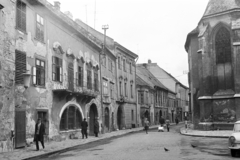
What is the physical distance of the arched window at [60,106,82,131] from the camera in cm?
2380

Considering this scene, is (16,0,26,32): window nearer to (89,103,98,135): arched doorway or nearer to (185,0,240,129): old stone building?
(89,103,98,135): arched doorway

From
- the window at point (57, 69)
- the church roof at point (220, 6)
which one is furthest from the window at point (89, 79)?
the church roof at point (220, 6)

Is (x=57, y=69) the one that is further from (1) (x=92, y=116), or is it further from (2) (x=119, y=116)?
(2) (x=119, y=116)

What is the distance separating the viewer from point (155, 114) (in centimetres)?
5784

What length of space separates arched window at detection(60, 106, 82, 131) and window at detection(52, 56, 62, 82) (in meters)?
2.65

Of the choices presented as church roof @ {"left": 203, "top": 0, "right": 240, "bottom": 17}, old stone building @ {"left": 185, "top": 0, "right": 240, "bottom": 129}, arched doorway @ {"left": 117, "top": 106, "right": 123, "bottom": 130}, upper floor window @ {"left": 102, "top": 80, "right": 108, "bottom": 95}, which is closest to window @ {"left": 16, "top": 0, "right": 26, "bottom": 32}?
upper floor window @ {"left": 102, "top": 80, "right": 108, "bottom": 95}

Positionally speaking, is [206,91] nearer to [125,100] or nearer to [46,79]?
[125,100]

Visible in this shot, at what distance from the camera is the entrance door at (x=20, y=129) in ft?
56.1

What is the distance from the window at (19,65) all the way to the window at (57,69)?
3.91 meters

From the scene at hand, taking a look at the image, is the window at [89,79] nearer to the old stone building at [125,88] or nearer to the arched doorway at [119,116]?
the old stone building at [125,88]

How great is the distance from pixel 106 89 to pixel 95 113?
385 cm

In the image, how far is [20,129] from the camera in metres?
17.5

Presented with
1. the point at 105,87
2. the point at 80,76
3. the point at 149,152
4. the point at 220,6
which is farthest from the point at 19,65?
the point at 220,6

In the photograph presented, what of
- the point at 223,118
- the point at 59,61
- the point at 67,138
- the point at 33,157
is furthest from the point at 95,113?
the point at 33,157
